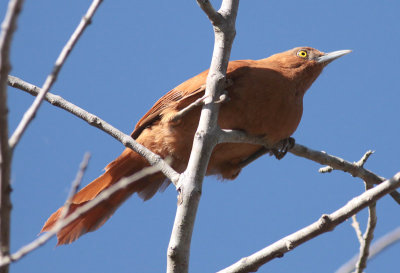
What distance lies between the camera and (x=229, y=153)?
4.36 m

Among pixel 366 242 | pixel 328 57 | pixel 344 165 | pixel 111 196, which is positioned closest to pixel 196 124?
pixel 111 196

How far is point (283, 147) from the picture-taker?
167 inches

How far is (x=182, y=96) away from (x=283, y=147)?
0.89 metres

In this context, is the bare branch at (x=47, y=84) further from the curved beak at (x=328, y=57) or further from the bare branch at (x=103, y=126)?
the curved beak at (x=328, y=57)

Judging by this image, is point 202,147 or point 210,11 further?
point 210,11

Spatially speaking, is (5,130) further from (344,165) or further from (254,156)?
(254,156)

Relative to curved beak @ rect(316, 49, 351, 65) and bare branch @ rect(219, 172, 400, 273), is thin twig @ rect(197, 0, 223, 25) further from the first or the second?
curved beak @ rect(316, 49, 351, 65)

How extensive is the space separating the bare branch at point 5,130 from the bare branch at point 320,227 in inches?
45.9

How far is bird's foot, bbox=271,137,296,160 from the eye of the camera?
4.20 m

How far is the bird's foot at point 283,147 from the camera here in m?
4.20

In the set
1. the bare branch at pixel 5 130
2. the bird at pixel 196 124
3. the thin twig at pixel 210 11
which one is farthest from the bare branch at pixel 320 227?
the bird at pixel 196 124

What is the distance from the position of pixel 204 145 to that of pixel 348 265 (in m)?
0.96

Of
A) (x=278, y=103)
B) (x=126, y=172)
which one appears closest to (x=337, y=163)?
(x=278, y=103)

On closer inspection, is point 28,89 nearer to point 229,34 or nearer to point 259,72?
point 229,34
